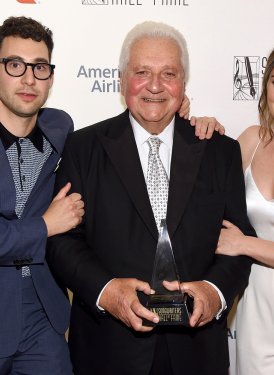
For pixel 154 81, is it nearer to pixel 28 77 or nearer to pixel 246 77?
pixel 28 77

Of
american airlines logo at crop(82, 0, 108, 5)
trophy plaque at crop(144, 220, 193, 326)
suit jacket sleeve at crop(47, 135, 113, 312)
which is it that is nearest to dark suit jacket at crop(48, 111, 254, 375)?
suit jacket sleeve at crop(47, 135, 113, 312)

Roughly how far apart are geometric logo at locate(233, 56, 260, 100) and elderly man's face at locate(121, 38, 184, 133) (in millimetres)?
907

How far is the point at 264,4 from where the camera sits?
2920 millimetres

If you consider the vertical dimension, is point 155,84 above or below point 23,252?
above

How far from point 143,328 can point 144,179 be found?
0.53 metres

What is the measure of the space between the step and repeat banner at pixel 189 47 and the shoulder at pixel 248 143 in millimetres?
471

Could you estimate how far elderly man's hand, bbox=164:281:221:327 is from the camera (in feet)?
5.86

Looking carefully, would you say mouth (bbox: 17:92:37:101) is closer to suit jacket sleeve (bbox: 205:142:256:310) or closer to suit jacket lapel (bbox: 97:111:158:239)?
suit jacket lapel (bbox: 97:111:158:239)

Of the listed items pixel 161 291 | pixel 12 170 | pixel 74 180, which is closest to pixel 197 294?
pixel 161 291

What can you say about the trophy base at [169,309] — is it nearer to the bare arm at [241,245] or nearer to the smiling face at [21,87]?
the bare arm at [241,245]

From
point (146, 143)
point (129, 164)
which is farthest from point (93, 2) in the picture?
point (129, 164)

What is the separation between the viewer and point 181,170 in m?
2.04

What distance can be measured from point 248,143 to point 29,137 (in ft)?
3.13

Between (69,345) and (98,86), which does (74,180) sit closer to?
(69,345)
